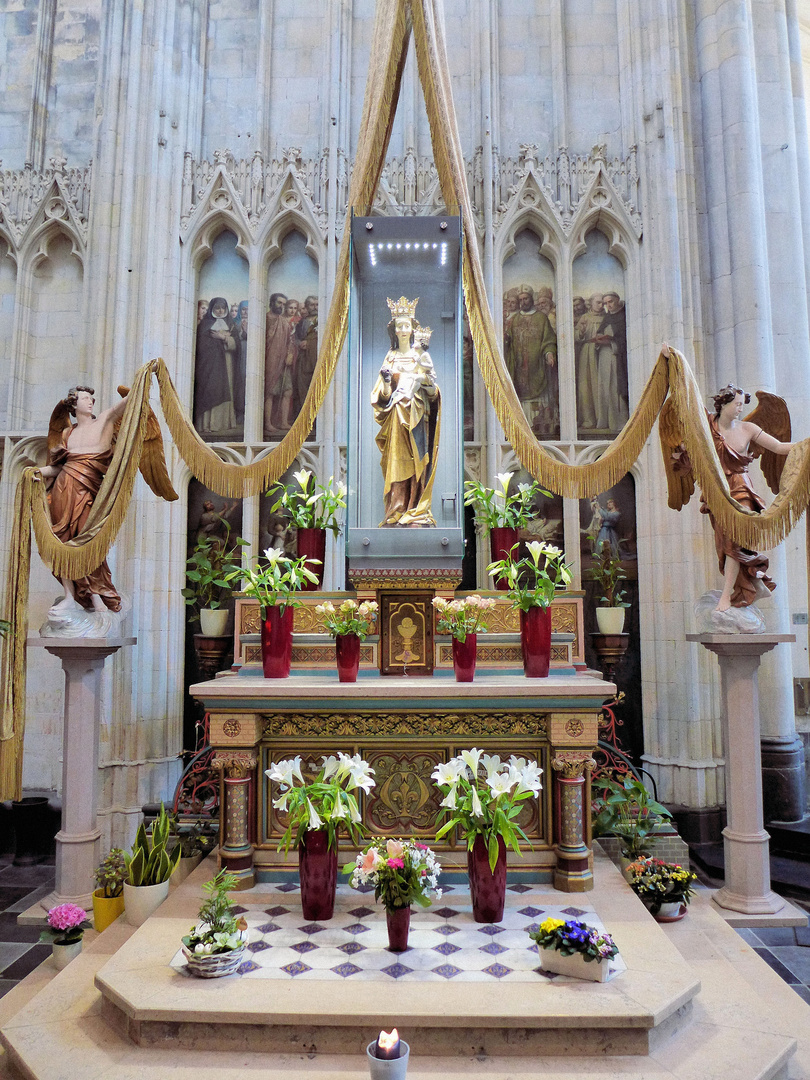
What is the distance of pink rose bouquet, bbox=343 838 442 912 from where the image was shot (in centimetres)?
414

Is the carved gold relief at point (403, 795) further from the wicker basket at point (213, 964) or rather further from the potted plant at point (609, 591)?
the potted plant at point (609, 591)

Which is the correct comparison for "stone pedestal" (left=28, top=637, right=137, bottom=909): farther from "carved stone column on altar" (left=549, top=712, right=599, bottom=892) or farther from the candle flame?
the candle flame

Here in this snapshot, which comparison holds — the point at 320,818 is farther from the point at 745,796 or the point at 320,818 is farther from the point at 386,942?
the point at 745,796

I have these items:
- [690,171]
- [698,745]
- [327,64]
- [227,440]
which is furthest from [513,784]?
[327,64]

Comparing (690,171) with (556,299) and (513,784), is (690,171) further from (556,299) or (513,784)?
(513,784)

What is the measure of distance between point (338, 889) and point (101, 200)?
7.81 meters

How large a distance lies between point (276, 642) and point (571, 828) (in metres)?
2.40

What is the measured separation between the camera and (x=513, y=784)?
15.1ft

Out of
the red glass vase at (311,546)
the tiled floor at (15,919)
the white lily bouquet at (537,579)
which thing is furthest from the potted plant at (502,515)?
the tiled floor at (15,919)

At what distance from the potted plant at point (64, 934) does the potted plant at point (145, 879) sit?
0.33m

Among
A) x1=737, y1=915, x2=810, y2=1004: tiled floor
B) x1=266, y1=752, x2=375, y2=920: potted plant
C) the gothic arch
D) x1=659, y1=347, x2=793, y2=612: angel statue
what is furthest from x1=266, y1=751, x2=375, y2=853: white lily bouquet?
the gothic arch

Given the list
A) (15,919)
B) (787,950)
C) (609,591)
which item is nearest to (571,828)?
(787,950)

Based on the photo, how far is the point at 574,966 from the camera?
4.00 m

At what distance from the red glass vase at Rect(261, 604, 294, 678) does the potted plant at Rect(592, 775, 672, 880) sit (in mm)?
2673
